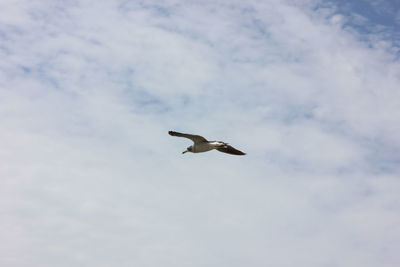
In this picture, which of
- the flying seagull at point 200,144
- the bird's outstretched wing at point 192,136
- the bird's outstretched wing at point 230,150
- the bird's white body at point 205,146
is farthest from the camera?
the bird's outstretched wing at point 230,150

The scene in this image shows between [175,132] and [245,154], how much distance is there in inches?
431

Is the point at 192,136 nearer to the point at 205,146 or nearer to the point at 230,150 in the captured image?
the point at 205,146

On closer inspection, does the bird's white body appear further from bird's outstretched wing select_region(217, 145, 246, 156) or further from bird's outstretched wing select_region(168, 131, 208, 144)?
bird's outstretched wing select_region(217, 145, 246, 156)

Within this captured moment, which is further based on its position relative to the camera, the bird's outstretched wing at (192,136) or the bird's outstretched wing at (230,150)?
the bird's outstretched wing at (230,150)

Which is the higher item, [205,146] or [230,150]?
[230,150]

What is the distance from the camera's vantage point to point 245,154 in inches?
2285

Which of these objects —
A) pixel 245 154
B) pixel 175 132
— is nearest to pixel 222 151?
pixel 245 154

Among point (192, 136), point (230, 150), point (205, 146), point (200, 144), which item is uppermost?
point (230, 150)

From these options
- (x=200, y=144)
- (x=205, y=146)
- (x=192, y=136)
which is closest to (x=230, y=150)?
(x=205, y=146)

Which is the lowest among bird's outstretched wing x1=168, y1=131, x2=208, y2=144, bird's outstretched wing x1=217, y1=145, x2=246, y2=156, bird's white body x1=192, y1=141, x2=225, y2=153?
bird's white body x1=192, y1=141, x2=225, y2=153

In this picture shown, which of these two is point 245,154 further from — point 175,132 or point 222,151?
point 175,132

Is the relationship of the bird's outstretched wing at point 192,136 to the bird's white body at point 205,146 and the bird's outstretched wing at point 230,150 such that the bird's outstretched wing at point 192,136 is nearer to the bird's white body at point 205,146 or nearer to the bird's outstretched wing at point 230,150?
the bird's white body at point 205,146

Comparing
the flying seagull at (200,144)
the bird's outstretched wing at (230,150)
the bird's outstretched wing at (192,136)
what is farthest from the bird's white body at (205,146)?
the bird's outstretched wing at (230,150)

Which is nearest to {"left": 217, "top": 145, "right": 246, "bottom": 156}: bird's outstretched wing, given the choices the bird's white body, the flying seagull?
the flying seagull
